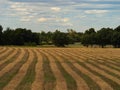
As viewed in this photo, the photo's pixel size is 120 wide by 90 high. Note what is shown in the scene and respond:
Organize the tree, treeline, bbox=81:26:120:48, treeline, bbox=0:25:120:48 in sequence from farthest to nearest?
1. the tree
2. treeline, bbox=0:25:120:48
3. treeline, bbox=81:26:120:48

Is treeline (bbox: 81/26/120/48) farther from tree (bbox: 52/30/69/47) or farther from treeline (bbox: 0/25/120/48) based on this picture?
tree (bbox: 52/30/69/47)

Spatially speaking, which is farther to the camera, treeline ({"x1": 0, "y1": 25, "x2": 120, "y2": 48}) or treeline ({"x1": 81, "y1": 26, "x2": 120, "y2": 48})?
treeline ({"x1": 0, "y1": 25, "x2": 120, "y2": 48})

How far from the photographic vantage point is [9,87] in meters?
17.4

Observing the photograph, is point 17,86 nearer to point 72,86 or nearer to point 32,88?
point 32,88

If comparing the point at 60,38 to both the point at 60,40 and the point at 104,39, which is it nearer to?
the point at 60,40

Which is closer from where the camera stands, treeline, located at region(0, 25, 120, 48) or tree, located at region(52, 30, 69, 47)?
treeline, located at region(0, 25, 120, 48)

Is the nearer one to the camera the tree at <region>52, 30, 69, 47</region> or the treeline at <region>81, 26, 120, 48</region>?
the treeline at <region>81, 26, 120, 48</region>

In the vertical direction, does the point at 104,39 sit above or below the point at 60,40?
above

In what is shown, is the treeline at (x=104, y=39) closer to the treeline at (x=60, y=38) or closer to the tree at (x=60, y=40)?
the treeline at (x=60, y=38)

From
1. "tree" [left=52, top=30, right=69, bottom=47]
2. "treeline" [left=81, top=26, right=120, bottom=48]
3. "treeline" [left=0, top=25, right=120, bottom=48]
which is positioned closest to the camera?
"treeline" [left=81, top=26, right=120, bottom=48]

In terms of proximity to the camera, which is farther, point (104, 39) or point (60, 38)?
point (60, 38)

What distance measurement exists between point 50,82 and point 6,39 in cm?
14368

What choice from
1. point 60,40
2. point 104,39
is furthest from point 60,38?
point 104,39

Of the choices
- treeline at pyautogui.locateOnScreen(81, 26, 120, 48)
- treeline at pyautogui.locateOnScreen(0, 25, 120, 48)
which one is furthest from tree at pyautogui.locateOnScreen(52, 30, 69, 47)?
treeline at pyautogui.locateOnScreen(81, 26, 120, 48)
